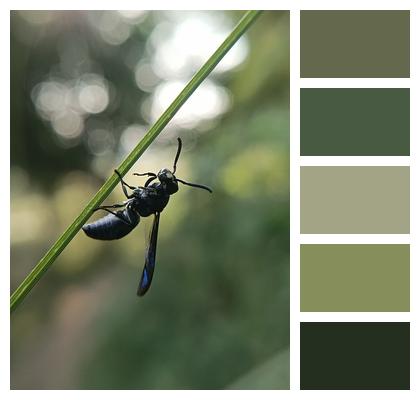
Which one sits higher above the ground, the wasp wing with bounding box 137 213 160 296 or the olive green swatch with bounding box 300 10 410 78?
the olive green swatch with bounding box 300 10 410 78

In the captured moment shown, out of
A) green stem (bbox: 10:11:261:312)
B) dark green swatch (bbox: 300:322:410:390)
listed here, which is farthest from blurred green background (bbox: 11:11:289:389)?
green stem (bbox: 10:11:261:312)

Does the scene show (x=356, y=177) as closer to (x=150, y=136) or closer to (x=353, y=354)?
(x=353, y=354)

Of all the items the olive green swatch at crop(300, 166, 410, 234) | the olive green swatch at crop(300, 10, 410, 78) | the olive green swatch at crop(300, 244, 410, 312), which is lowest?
the olive green swatch at crop(300, 244, 410, 312)

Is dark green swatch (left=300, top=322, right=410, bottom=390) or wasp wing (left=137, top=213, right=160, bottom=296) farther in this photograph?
dark green swatch (left=300, top=322, right=410, bottom=390)

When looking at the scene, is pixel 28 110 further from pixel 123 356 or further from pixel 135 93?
pixel 123 356

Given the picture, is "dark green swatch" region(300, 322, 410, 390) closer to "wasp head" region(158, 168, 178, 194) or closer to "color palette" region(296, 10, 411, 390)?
"color palette" region(296, 10, 411, 390)

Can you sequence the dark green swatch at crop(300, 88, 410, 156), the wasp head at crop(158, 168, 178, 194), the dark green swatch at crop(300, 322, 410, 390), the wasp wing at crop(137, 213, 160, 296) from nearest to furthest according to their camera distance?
1. the wasp wing at crop(137, 213, 160, 296)
2. the wasp head at crop(158, 168, 178, 194)
3. the dark green swatch at crop(300, 322, 410, 390)
4. the dark green swatch at crop(300, 88, 410, 156)

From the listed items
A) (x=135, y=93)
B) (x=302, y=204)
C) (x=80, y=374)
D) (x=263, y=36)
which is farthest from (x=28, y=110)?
(x=302, y=204)

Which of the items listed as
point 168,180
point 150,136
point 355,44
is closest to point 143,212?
point 168,180
